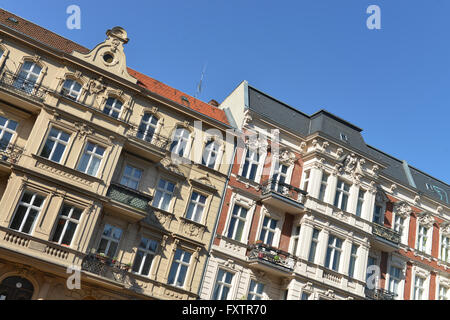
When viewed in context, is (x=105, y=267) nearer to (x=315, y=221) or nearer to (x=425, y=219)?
(x=315, y=221)

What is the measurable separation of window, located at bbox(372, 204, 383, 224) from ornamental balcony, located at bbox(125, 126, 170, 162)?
1407cm

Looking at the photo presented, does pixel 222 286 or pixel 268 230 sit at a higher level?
pixel 268 230

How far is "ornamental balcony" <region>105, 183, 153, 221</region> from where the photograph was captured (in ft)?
63.6

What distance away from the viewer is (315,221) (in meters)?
23.6

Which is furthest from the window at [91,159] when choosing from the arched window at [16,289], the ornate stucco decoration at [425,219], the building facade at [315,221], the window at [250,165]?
the ornate stucco decoration at [425,219]

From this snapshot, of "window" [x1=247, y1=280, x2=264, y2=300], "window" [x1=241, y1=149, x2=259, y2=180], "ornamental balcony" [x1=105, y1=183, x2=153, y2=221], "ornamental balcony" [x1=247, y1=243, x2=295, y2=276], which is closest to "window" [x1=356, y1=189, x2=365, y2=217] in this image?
"ornamental balcony" [x1=247, y1=243, x2=295, y2=276]

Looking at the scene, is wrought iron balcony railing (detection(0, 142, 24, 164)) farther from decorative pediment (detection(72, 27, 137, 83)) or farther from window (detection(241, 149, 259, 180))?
window (detection(241, 149, 259, 180))

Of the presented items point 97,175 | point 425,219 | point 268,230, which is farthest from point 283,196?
point 425,219

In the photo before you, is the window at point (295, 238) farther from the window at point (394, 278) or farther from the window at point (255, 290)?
the window at point (394, 278)

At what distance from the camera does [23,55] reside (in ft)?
66.2

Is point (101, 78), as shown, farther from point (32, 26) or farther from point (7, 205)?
point (7, 205)

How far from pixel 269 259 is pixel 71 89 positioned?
12.7 m

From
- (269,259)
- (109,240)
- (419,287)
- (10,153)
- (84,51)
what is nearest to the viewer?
(10,153)

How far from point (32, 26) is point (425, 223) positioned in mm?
26511
